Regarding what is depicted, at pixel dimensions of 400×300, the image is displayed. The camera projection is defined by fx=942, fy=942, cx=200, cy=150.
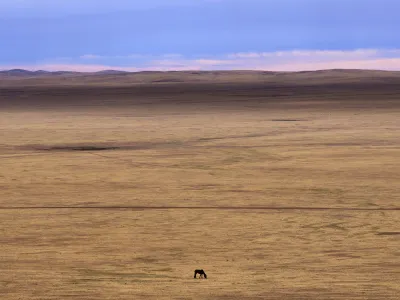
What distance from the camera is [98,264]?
13.4m

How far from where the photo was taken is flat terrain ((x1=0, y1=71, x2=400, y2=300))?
483 inches

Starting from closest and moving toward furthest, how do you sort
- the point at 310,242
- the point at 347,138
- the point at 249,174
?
the point at 310,242
the point at 249,174
the point at 347,138

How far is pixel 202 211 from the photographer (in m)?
18.1

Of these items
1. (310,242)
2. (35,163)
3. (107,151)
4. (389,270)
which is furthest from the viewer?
(107,151)

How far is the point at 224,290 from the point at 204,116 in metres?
34.7

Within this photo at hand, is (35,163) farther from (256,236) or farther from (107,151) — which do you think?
(256,236)

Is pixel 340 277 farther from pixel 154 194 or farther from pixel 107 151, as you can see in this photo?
pixel 107 151

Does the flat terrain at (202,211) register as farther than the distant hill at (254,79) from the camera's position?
No

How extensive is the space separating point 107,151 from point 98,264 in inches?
647

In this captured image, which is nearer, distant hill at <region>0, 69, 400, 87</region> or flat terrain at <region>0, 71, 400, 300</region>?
flat terrain at <region>0, 71, 400, 300</region>

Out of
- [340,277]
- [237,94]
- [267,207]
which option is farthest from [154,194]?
[237,94]

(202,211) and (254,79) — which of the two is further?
(254,79)

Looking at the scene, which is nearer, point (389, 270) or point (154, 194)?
point (389, 270)

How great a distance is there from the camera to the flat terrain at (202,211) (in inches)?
483
